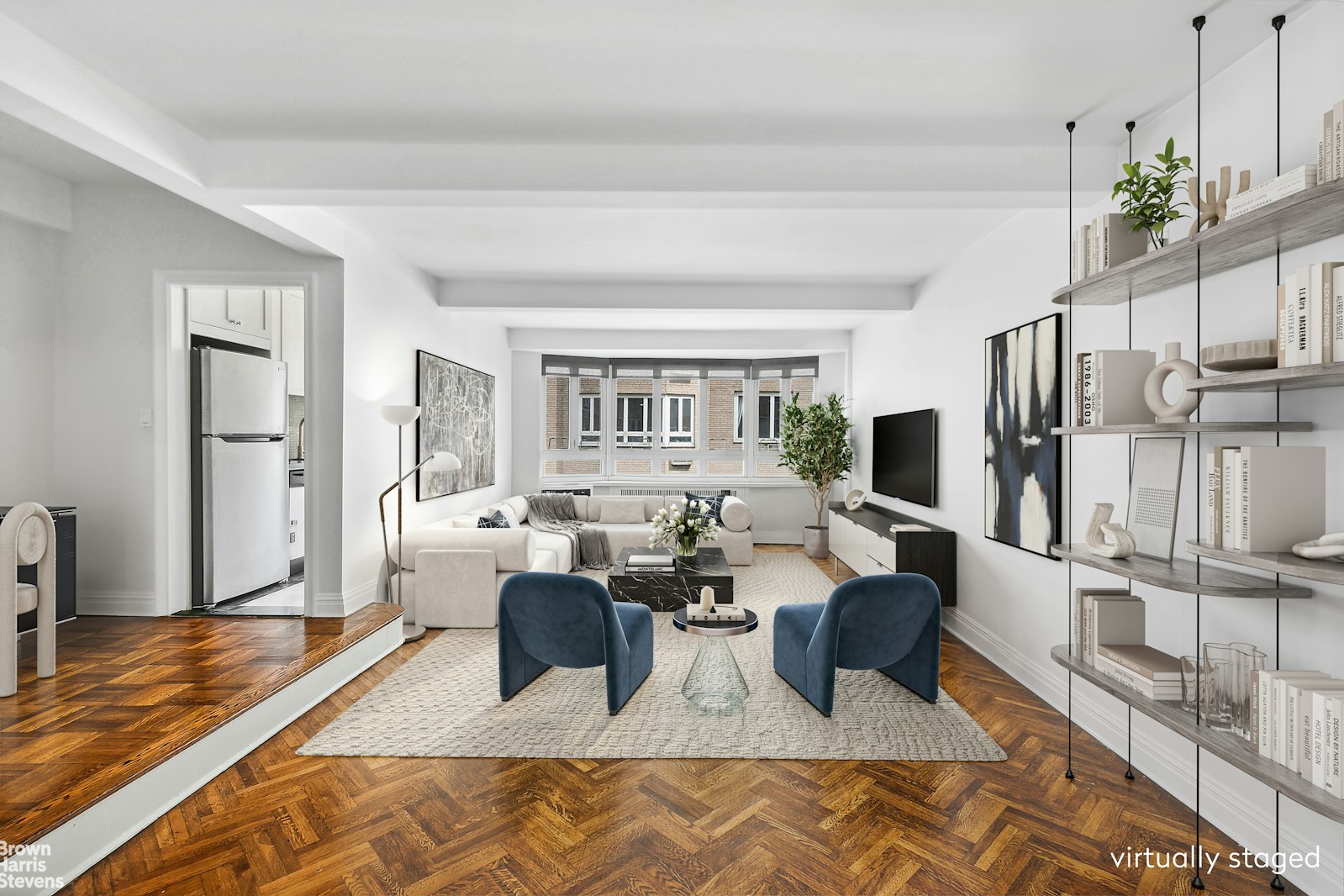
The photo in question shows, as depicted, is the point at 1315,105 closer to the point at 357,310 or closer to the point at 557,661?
the point at 557,661

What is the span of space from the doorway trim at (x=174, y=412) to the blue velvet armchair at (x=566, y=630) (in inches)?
64.4

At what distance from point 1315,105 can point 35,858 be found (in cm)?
→ 434

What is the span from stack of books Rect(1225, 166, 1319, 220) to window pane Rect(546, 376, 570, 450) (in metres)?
7.19

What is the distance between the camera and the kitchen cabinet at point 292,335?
17.4 ft

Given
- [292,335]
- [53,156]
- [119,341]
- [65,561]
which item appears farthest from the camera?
[292,335]

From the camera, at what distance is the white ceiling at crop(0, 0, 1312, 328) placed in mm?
2033

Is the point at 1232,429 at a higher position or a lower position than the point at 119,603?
higher

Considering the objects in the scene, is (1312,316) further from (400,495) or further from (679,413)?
(679,413)

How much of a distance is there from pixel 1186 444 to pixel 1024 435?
122cm

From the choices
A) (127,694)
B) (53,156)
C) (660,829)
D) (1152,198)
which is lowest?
(660,829)

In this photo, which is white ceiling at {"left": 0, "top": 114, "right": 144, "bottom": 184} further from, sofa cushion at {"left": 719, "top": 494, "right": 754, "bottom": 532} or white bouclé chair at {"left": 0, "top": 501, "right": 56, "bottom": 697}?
sofa cushion at {"left": 719, "top": 494, "right": 754, "bottom": 532}

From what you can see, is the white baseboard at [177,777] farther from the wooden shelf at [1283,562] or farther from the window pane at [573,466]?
the window pane at [573,466]

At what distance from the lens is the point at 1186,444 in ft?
7.79

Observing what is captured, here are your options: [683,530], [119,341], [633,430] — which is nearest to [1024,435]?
[683,530]
